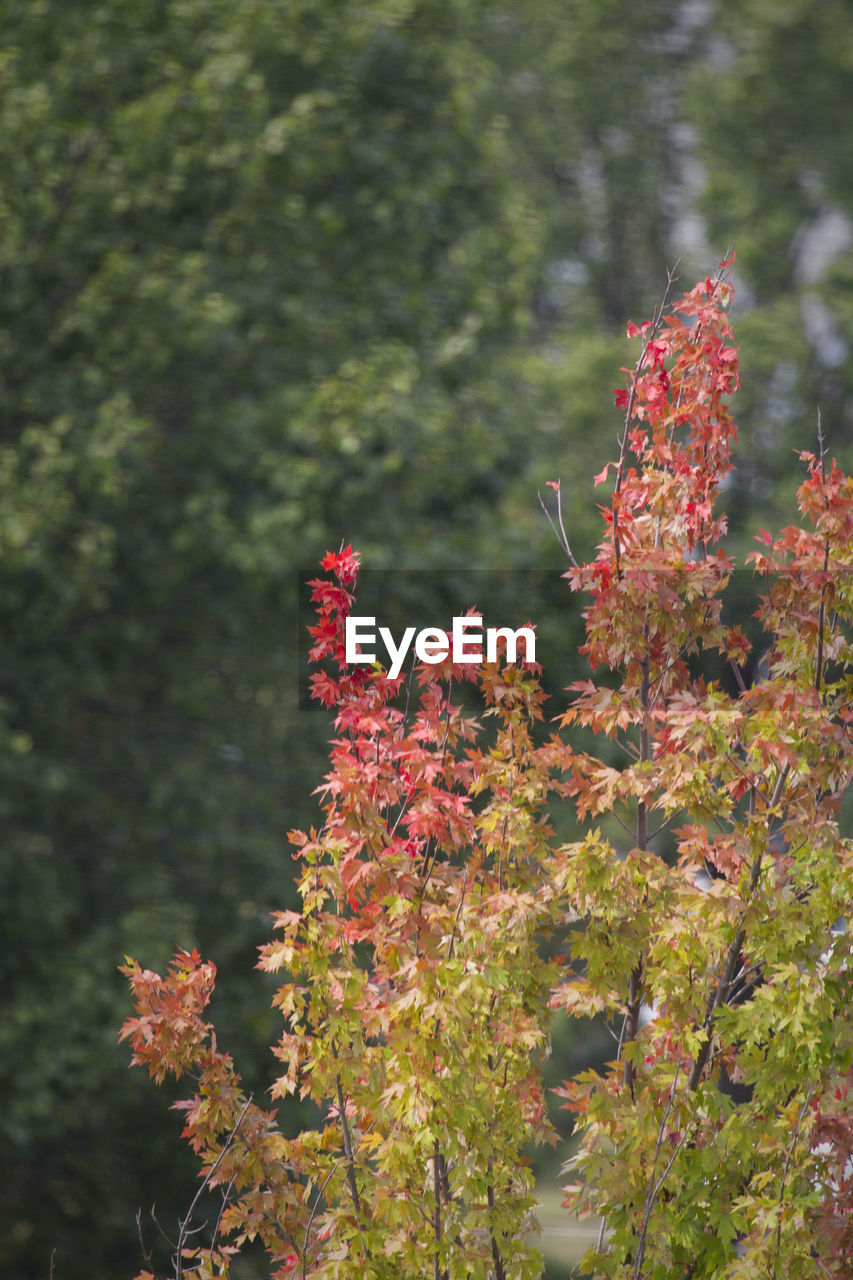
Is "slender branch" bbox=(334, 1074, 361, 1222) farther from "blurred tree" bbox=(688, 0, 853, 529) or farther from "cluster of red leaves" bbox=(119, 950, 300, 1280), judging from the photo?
"blurred tree" bbox=(688, 0, 853, 529)

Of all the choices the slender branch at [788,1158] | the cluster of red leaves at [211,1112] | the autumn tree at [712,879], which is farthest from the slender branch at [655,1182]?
the cluster of red leaves at [211,1112]

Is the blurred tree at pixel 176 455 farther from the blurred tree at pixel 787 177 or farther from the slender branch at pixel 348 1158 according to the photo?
the slender branch at pixel 348 1158

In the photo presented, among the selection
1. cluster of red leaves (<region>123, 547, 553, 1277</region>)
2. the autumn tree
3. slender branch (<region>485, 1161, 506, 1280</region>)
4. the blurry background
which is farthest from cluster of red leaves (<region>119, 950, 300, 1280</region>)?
→ the blurry background

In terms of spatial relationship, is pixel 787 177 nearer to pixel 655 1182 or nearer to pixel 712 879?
pixel 712 879

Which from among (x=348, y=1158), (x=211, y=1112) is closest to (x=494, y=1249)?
(x=348, y=1158)

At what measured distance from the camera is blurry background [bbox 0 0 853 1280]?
13.9ft

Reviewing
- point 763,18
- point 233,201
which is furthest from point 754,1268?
point 763,18

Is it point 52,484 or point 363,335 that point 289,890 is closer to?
point 52,484

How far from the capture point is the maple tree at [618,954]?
1673 millimetres

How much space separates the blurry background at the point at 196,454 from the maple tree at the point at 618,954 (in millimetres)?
2377

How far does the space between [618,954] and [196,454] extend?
3069 mm

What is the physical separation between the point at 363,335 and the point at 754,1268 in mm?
3628

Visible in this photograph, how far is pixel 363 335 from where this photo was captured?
4590 mm

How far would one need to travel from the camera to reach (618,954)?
72.8 inches
